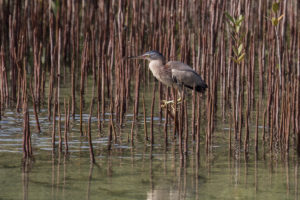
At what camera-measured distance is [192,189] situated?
4.00 metres

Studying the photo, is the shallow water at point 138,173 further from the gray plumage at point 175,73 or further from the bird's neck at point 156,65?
the bird's neck at point 156,65

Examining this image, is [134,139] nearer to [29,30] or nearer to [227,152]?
[227,152]

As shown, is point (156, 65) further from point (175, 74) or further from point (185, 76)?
point (185, 76)

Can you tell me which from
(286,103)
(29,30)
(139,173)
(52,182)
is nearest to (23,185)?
(52,182)

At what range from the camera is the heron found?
5.96 meters

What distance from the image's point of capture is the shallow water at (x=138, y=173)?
12.9 feet

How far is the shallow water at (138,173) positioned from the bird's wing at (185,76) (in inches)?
31.8

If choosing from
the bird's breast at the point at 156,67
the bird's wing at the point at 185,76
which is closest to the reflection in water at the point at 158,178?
the bird's wing at the point at 185,76

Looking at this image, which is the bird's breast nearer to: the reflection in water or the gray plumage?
the gray plumage

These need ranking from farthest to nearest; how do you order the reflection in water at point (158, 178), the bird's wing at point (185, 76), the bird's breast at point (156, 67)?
the bird's breast at point (156, 67) → the bird's wing at point (185, 76) → the reflection in water at point (158, 178)

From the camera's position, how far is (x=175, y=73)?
6.07 m

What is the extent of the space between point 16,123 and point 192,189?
99.2 inches

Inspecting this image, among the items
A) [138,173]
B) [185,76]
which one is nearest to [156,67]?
[185,76]

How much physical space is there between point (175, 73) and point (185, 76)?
14cm
